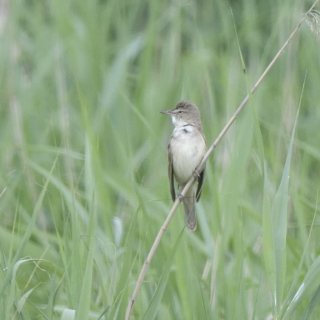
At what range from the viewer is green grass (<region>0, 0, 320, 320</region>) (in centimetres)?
266

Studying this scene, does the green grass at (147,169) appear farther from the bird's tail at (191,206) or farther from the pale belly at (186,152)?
the pale belly at (186,152)

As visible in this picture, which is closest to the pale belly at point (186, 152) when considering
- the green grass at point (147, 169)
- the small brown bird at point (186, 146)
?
the small brown bird at point (186, 146)

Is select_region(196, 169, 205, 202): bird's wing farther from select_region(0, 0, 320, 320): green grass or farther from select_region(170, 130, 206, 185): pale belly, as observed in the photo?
select_region(0, 0, 320, 320): green grass

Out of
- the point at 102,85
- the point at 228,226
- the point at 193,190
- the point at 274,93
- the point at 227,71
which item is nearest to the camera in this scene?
the point at 228,226

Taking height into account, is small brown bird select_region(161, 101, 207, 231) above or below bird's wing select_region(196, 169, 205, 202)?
above

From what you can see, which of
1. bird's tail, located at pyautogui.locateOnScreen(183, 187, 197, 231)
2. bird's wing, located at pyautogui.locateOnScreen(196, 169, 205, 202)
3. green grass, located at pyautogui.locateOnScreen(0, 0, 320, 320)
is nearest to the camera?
green grass, located at pyautogui.locateOnScreen(0, 0, 320, 320)

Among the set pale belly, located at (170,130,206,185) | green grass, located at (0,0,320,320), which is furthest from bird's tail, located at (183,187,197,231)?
pale belly, located at (170,130,206,185)

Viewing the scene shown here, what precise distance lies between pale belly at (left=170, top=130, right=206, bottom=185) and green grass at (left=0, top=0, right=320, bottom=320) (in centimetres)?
16

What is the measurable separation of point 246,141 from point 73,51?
95.4 inches

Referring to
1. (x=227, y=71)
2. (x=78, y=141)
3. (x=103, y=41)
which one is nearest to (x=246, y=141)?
(x=227, y=71)

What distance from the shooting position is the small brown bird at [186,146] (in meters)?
3.83

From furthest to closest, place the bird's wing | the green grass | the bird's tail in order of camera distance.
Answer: the bird's wing, the bird's tail, the green grass

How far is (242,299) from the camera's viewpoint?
2.80 metres

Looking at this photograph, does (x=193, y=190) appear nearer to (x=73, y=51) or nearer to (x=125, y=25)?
(x=73, y=51)
